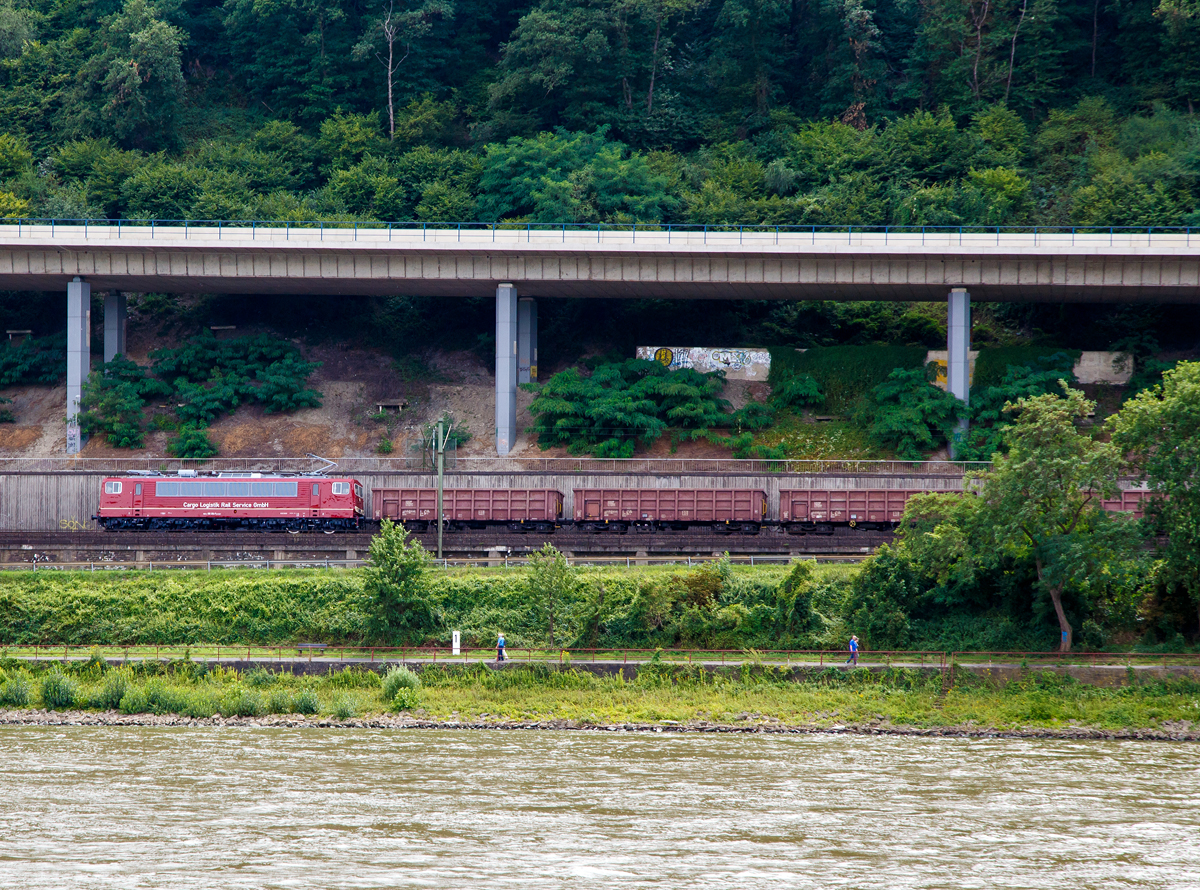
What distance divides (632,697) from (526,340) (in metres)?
35.4

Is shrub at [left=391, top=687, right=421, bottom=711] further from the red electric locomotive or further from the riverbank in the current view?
the red electric locomotive

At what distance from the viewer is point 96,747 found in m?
30.3

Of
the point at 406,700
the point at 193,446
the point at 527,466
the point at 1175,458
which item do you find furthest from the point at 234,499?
the point at 1175,458

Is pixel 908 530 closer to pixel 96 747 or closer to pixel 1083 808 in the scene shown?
pixel 1083 808

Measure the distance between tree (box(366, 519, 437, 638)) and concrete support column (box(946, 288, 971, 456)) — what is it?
102 ft

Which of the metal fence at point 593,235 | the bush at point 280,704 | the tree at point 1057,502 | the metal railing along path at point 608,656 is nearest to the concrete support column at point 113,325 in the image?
the metal fence at point 593,235

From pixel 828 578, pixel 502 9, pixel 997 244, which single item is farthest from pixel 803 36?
pixel 828 578

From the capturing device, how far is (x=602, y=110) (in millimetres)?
79188

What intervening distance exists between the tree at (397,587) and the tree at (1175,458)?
21514 mm

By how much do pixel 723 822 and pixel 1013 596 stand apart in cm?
1801

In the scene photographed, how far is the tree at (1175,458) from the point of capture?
35.1m

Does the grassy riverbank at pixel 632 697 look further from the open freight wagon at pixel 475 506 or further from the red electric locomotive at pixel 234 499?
the open freight wagon at pixel 475 506

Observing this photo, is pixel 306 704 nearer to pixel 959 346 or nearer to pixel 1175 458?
pixel 1175 458

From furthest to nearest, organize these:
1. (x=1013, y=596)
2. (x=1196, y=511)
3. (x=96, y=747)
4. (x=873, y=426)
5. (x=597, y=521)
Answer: (x=873, y=426) → (x=597, y=521) → (x=1013, y=596) → (x=1196, y=511) → (x=96, y=747)
